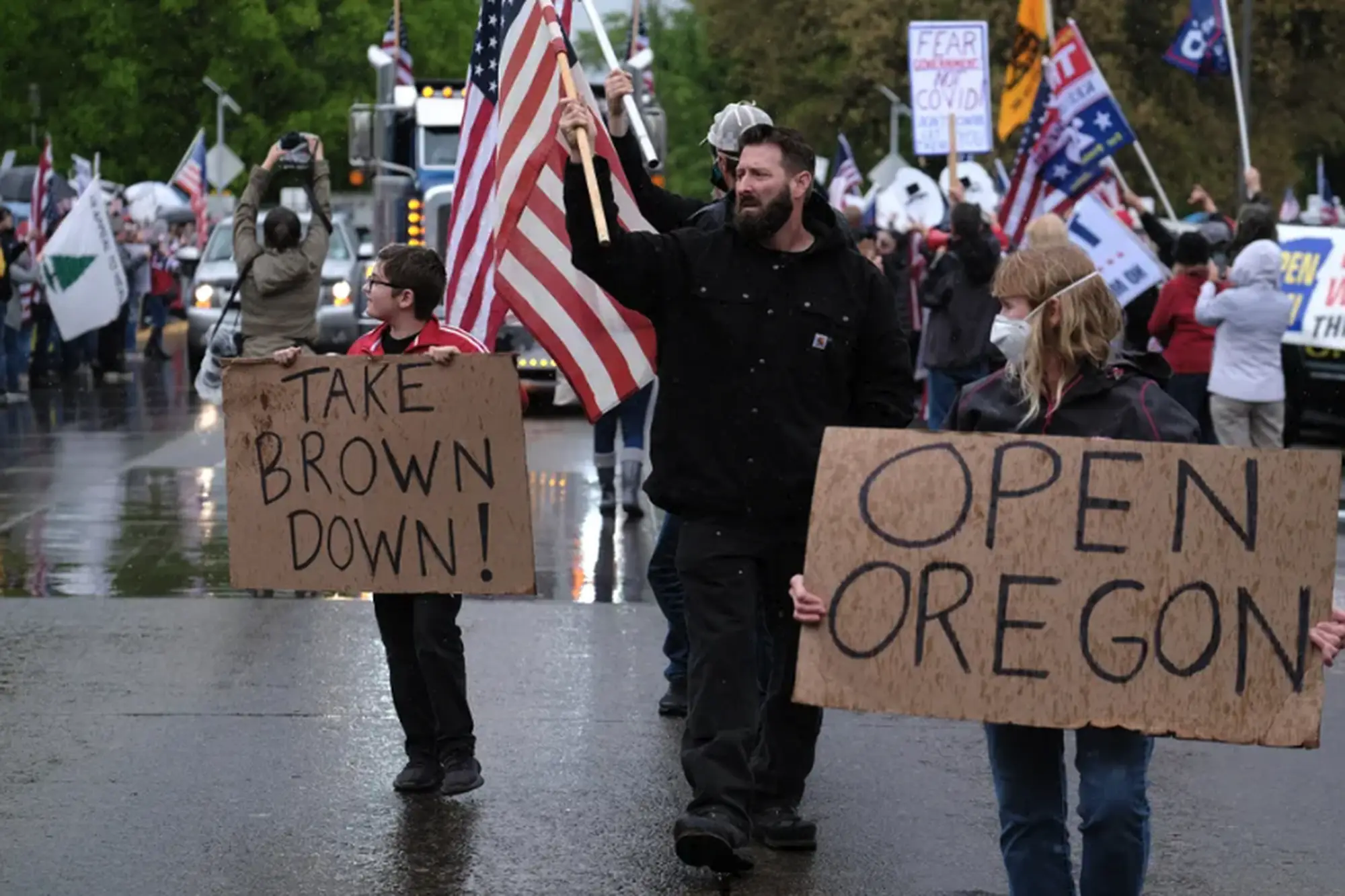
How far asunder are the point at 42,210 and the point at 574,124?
2177cm

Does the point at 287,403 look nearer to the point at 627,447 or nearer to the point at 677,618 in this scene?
the point at 677,618

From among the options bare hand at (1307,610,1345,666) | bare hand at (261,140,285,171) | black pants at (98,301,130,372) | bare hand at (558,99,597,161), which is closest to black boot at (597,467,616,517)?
bare hand at (261,140,285,171)

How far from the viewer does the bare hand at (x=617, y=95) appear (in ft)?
21.6

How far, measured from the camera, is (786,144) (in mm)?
6074

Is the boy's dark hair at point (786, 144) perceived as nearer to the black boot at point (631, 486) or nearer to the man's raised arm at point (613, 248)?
the man's raised arm at point (613, 248)

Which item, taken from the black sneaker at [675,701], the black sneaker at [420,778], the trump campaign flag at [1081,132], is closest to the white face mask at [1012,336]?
the black sneaker at [420,778]

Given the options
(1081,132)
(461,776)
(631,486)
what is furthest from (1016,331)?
(1081,132)

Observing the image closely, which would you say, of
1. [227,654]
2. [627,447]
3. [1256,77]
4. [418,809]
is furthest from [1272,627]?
[1256,77]

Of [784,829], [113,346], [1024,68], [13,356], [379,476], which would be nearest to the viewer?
[784,829]

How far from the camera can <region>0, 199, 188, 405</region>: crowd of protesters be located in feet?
74.7

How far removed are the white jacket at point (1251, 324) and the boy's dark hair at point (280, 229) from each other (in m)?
5.23

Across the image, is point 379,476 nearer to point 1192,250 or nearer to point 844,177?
point 1192,250

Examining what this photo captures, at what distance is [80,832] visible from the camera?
657 centimetres

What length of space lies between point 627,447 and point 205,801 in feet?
22.6
